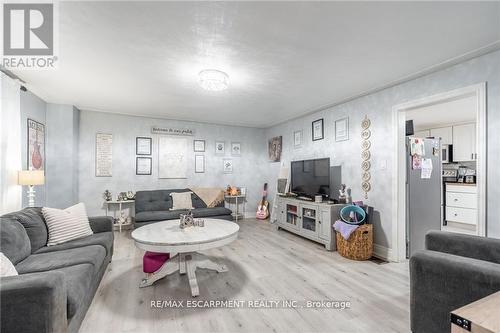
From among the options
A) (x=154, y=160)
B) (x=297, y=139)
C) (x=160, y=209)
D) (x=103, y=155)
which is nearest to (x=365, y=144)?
(x=297, y=139)

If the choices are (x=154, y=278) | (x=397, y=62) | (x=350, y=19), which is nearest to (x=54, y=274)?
(x=154, y=278)

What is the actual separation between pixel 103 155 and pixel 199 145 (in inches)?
75.9

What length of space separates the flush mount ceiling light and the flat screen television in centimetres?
213

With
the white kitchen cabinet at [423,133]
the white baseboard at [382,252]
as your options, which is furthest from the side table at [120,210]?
the white kitchen cabinet at [423,133]

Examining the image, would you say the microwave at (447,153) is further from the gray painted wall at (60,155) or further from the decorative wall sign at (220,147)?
the gray painted wall at (60,155)

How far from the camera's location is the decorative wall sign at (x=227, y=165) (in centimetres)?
584

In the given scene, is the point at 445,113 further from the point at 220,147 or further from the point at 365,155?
the point at 220,147

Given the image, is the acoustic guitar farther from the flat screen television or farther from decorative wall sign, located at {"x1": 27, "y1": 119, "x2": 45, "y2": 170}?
decorative wall sign, located at {"x1": 27, "y1": 119, "x2": 45, "y2": 170}

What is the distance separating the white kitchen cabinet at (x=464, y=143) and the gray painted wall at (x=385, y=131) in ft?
10.8

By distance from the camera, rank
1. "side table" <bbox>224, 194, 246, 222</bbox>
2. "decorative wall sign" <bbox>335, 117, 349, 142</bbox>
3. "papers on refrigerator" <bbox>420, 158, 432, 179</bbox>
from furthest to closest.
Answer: "side table" <bbox>224, 194, 246, 222</bbox>
"decorative wall sign" <bbox>335, 117, 349, 142</bbox>
"papers on refrigerator" <bbox>420, 158, 432, 179</bbox>

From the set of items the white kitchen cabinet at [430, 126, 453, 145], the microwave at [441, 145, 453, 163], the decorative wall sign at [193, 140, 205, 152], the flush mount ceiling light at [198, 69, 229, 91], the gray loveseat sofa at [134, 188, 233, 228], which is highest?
the flush mount ceiling light at [198, 69, 229, 91]

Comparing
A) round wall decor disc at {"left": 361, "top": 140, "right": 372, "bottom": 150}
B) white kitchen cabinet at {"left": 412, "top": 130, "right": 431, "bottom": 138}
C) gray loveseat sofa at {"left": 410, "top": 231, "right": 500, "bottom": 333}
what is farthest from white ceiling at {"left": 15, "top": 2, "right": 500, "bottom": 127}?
white kitchen cabinet at {"left": 412, "top": 130, "right": 431, "bottom": 138}

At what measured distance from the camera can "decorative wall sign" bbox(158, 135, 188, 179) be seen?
518 cm

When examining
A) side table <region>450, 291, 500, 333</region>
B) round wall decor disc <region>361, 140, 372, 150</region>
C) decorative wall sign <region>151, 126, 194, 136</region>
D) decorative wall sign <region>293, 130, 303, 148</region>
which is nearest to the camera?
side table <region>450, 291, 500, 333</region>
